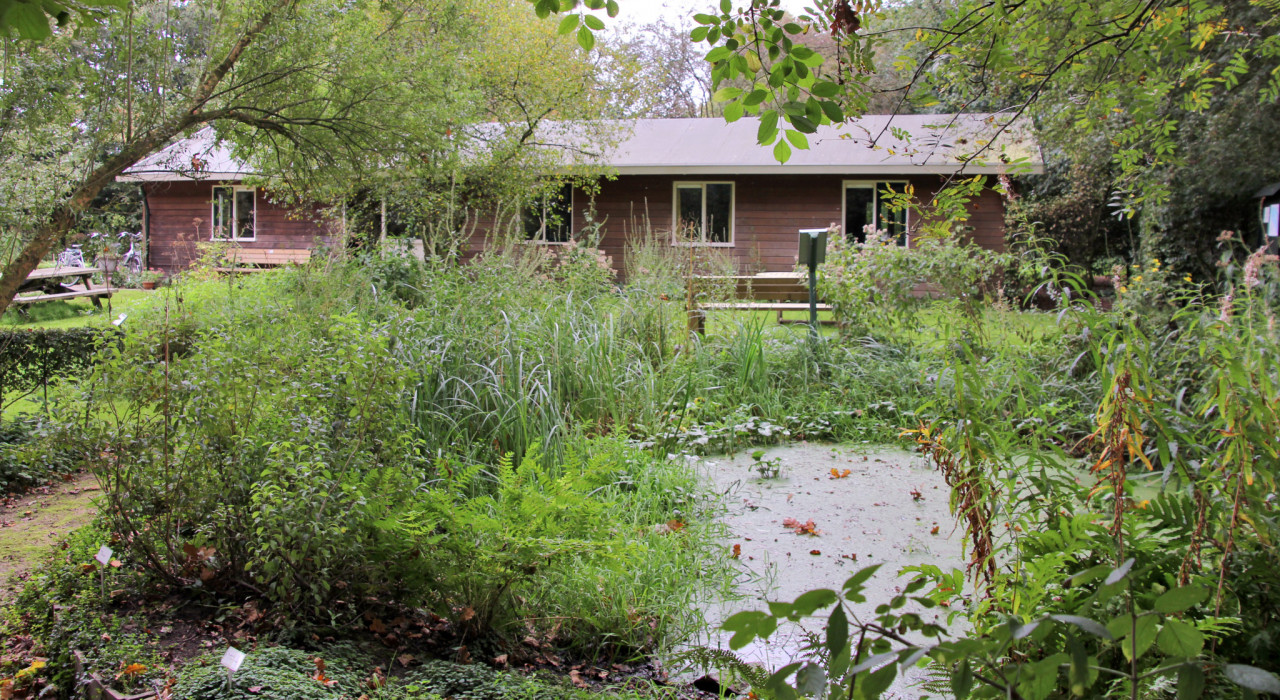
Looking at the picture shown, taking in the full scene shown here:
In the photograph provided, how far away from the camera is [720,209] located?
57.9 ft

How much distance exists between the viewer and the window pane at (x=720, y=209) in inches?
691

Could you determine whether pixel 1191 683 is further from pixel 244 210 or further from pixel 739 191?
pixel 244 210

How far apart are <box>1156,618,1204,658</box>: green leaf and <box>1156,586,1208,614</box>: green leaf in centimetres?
8

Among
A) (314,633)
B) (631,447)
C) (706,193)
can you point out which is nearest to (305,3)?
(631,447)

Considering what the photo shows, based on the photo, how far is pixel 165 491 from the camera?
2969mm

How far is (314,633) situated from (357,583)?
199mm

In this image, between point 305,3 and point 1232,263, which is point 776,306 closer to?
point 1232,263

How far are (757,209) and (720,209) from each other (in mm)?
814

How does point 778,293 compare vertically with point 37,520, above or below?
above

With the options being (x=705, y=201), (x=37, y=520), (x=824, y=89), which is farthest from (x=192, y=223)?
(x=824, y=89)

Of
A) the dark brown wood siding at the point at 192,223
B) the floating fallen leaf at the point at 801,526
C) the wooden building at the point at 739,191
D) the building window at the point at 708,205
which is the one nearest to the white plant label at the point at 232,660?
the floating fallen leaf at the point at 801,526

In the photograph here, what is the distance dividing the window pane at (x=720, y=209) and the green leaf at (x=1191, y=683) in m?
17.0

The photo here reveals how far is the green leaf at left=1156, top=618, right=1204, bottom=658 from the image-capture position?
0.91 metres

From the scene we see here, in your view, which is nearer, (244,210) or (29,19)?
(29,19)
